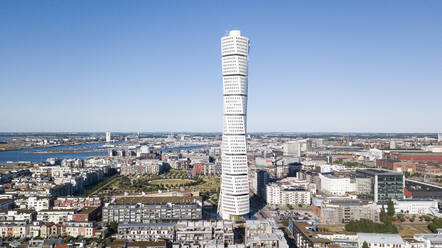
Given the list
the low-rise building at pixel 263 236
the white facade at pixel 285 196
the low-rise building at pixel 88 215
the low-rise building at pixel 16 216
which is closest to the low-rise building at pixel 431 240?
the low-rise building at pixel 263 236

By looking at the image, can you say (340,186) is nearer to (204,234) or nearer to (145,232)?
(204,234)

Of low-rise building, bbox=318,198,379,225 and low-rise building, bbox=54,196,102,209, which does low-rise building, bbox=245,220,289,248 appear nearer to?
low-rise building, bbox=318,198,379,225

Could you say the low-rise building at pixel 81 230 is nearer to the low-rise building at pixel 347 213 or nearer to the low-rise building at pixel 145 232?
the low-rise building at pixel 145 232

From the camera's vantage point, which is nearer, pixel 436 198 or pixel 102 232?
pixel 102 232

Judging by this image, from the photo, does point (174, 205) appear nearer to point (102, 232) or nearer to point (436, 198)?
point (102, 232)

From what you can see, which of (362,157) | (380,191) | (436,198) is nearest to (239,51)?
(380,191)

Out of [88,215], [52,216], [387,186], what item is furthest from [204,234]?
[387,186]

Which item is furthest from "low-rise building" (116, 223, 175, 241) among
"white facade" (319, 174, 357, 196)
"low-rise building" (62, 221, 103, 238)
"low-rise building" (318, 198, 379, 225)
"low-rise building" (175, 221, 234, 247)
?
"white facade" (319, 174, 357, 196)

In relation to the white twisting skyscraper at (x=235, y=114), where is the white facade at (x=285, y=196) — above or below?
below
